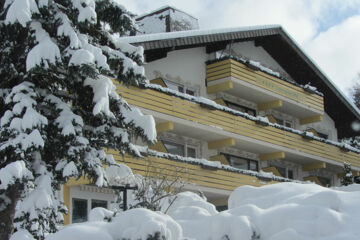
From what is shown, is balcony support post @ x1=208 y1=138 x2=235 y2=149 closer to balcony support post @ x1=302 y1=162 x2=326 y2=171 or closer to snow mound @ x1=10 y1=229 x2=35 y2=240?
balcony support post @ x1=302 y1=162 x2=326 y2=171

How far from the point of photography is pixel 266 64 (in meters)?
28.8

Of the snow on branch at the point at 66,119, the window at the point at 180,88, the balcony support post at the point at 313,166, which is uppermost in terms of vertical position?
the window at the point at 180,88

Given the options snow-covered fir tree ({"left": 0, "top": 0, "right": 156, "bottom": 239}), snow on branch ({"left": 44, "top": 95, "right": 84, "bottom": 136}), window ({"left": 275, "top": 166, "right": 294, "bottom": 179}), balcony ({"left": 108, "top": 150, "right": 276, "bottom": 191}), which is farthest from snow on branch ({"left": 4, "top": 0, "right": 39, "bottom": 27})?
window ({"left": 275, "top": 166, "right": 294, "bottom": 179})

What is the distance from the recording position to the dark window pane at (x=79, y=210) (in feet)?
57.8

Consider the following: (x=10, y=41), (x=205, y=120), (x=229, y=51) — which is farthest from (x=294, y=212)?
(x=229, y=51)

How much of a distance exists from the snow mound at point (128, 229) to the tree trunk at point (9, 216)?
11.5 ft

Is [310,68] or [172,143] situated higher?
[310,68]

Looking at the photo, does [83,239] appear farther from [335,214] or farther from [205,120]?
[205,120]

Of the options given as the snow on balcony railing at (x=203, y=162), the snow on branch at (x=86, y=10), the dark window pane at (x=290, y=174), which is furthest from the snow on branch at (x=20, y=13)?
the dark window pane at (x=290, y=174)

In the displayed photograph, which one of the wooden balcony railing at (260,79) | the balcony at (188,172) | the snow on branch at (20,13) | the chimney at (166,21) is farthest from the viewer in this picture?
the chimney at (166,21)

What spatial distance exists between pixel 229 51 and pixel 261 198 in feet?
55.6

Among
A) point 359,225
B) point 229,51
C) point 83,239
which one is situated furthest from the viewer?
point 229,51

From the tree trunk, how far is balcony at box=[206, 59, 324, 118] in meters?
14.5

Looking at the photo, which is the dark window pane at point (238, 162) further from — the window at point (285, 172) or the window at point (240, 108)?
the window at point (285, 172)
